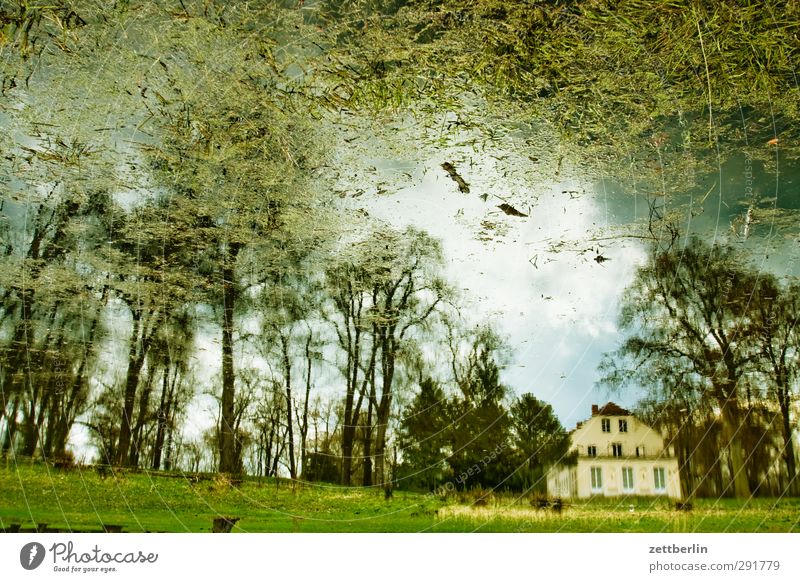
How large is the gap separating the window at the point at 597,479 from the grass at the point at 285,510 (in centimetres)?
6

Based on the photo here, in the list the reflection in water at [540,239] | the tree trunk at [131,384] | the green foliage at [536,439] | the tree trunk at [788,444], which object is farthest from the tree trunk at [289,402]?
the tree trunk at [788,444]

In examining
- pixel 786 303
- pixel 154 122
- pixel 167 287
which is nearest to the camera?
pixel 154 122

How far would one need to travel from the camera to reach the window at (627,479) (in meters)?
2.48

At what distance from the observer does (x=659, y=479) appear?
8.25ft

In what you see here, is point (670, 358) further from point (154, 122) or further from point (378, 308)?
point (154, 122)

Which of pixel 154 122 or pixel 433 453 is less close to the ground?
pixel 154 122

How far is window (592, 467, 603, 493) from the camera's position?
2.45 meters

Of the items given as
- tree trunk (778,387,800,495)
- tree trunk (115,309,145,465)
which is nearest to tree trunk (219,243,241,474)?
tree trunk (115,309,145,465)

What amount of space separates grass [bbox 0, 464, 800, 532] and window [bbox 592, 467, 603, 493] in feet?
0.20

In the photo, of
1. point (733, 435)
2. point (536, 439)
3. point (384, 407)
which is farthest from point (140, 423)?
point (733, 435)

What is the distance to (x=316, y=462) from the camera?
2.49 m

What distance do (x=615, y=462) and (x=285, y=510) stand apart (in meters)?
1.61
